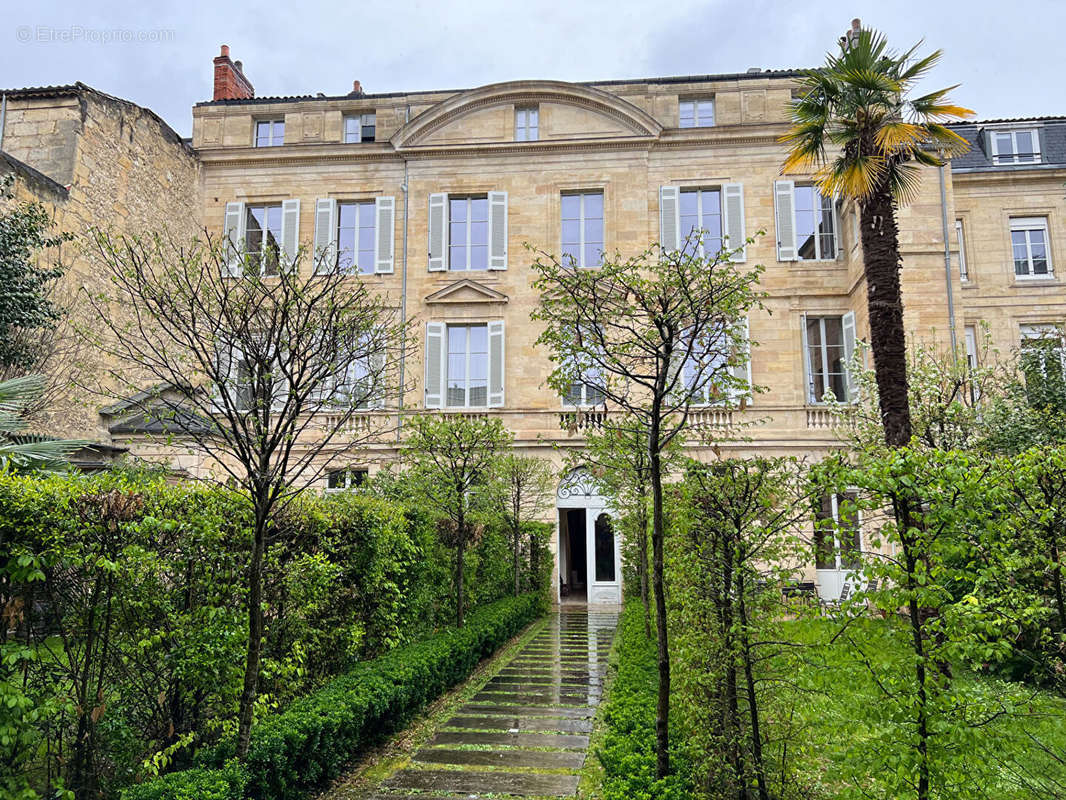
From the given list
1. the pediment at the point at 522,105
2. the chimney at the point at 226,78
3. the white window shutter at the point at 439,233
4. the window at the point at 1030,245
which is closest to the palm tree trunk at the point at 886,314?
the pediment at the point at 522,105

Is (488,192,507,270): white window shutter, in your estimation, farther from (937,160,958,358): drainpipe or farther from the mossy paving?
the mossy paving

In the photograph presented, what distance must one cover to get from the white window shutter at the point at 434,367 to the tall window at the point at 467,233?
Result: 1824mm

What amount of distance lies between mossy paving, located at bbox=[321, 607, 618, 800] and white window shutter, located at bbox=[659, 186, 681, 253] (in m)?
11.4

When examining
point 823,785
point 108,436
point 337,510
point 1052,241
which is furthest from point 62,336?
point 1052,241

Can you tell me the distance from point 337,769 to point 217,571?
1.68 metres

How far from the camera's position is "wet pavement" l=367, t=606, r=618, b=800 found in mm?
5043

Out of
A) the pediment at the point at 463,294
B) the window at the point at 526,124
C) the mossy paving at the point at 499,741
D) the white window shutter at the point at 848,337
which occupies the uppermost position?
the window at the point at 526,124

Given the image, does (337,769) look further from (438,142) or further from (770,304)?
(438,142)

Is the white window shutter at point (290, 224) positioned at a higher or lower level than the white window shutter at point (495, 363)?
higher

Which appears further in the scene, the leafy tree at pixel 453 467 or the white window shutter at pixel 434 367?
the white window shutter at pixel 434 367

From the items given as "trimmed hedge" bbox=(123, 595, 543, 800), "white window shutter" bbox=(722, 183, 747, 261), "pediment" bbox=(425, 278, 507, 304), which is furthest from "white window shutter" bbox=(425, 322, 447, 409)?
"trimmed hedge" bbox=(123, 595, 543, 800)

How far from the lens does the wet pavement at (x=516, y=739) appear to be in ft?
16.5

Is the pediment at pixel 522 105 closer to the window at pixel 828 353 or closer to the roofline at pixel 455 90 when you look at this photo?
the roofline at pixel 455 90

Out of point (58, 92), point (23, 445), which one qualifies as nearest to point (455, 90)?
point (58, 92)
